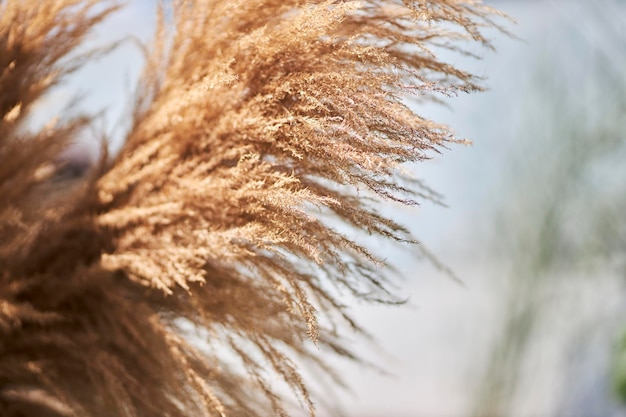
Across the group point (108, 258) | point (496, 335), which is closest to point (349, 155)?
point (108, 258)

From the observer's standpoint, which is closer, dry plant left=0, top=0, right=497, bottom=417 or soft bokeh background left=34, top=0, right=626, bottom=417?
dry plant left=0, top=0, right=497, bottom=417

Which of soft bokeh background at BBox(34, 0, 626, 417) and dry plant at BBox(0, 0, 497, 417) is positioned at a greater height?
dry plant at BBox(0, 0, 497, 417)

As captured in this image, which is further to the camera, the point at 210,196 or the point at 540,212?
the point at 540,212

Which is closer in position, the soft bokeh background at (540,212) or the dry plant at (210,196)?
the dry plant at (210,196)

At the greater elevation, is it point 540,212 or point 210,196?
point 210,196
